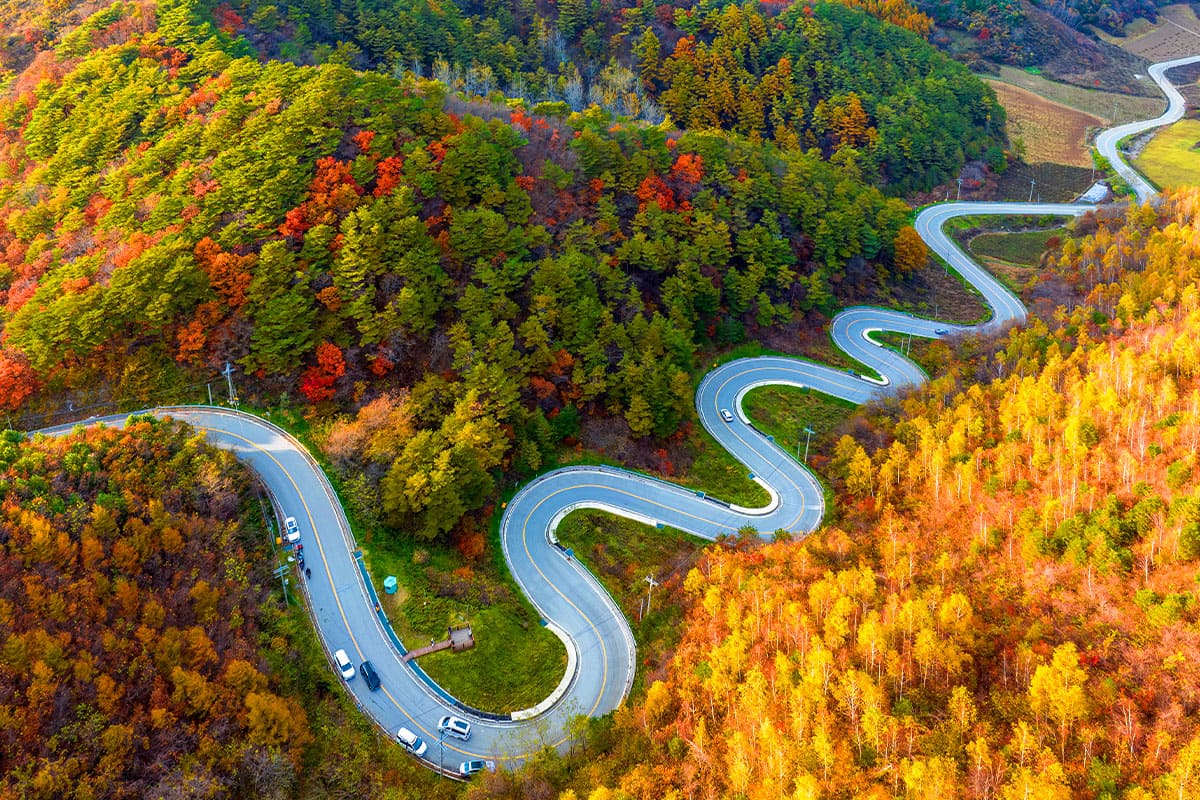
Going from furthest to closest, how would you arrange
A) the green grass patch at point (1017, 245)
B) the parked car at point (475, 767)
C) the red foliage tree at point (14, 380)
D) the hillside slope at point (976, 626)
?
the green grass patch at point (1017, 245)
the red foliage tree at point (14, 380)
the parked car at point (475, 767)
the hillside slope at point (976, 626)

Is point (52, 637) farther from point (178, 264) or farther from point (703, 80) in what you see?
point (703, 80)

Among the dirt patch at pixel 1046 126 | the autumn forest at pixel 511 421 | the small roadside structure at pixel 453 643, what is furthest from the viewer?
the dirt patch at pixel 1046 126

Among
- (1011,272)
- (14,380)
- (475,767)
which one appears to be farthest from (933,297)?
(14,380)

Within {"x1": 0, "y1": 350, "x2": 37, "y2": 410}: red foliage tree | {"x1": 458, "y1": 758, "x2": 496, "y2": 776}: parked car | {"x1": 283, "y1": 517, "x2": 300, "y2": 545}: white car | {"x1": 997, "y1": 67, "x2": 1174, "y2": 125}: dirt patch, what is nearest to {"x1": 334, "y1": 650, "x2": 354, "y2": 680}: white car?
{"x1": 458, "y1": 758, "x2": 496, "y2": 776}: parked car

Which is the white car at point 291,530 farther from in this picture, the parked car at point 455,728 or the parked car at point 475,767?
the parked car at point 475,767

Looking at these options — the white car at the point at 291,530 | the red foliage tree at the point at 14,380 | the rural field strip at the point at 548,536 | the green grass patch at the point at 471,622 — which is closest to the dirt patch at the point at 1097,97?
the rural field strip at the point at 548,536

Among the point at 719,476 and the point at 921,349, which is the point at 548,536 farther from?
the point at 921,349
